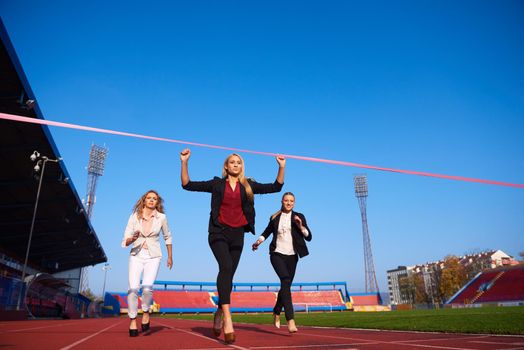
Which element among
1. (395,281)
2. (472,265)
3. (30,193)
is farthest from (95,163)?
(395,281)

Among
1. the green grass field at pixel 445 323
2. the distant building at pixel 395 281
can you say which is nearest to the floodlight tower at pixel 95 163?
the green grass field at pixel 445 323

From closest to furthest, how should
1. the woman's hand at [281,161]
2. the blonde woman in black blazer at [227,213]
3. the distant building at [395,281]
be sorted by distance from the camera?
the blonde woman in black blazer at [227,213]
the woman's hand at [281,161]
the distant building at [395,281]

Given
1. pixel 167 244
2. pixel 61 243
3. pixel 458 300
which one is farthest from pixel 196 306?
pixel 167 244

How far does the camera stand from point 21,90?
12648 millimetres

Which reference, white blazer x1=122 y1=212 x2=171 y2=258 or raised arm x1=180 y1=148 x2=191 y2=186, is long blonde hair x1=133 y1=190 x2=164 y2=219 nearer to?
white blazer x1=122 y1=212 x2=171 y2=258

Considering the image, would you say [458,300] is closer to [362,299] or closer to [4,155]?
[362,299]

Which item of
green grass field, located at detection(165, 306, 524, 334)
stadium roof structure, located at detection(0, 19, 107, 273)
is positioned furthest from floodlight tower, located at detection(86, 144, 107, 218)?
green grass field, located at detection(165, 306, 524, 334)

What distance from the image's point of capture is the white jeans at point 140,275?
482cm

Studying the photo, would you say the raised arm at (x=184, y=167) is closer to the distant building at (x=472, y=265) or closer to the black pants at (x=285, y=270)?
the black pants at (x=285, y=270)

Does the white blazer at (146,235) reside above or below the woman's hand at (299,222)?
below

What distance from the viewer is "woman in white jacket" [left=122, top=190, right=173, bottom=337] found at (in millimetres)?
4859

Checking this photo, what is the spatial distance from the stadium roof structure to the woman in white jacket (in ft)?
29.2

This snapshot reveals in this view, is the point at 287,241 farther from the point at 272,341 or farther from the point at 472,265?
the point at 472,265

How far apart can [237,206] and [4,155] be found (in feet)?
59.8
